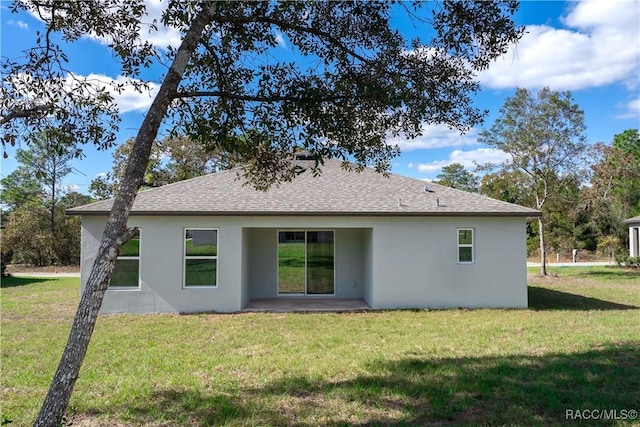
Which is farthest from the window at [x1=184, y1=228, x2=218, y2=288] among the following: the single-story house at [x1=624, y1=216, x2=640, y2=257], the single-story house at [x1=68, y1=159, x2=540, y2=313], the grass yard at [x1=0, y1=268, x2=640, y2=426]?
the single-story house at [x1=624, y1=216, x2=640, y2=257]

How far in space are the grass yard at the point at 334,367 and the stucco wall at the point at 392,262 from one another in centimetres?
80

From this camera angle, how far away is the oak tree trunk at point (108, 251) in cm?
371

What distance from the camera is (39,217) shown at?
27344mm

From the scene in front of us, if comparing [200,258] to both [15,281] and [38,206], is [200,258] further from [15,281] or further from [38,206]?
[38,206]

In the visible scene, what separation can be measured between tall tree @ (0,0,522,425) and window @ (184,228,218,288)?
5.76m

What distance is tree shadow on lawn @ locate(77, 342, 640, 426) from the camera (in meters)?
4.48

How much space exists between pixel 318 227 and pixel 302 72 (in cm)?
643

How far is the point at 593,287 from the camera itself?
1606 centimetres

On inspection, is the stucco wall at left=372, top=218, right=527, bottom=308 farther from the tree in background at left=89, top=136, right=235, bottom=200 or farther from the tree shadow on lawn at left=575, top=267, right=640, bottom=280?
the tree in background at left=89, top=136, right=235, bottom=200

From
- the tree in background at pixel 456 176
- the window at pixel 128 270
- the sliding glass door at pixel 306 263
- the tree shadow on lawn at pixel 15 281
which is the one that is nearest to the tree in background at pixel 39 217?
the tree shadow on lawn at pixel 15 281

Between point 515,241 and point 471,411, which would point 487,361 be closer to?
point 471,411

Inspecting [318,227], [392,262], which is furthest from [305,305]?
[392,262]

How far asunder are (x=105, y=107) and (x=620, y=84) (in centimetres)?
1783

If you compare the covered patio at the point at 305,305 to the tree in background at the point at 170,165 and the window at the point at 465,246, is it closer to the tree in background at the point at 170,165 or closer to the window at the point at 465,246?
the window at the point at 465,246
